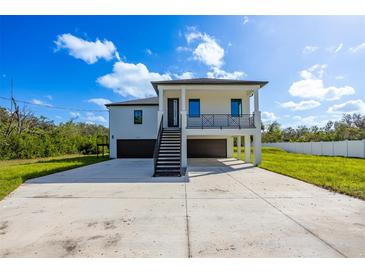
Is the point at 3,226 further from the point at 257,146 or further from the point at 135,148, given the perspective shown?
the point at 135,148

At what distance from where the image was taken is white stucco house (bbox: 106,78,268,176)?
12.2m

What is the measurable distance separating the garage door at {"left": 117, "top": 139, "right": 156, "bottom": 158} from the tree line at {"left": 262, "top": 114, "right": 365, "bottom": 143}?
3417 cm

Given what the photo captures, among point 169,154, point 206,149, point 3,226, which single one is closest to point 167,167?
point 169,154

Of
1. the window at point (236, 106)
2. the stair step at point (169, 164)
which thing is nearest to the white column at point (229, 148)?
the window at point (236, 106)

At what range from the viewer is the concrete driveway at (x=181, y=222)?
295 cm

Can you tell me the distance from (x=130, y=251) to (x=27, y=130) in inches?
1250

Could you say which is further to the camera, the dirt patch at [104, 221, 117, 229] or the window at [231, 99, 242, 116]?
the window at [231, 99, 242, 116]

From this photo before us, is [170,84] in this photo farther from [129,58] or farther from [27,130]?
[27,130]

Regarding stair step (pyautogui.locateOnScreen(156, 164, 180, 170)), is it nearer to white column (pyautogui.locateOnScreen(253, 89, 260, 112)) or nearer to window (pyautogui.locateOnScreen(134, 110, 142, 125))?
white column (pyautogui.locateOnScreen(253, 89, 260, 112))

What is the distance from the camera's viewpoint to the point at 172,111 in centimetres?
1616

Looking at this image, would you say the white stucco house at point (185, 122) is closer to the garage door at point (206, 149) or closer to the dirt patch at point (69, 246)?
the garage door at point (206, 149)

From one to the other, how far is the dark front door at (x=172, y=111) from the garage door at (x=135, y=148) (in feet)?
11.7

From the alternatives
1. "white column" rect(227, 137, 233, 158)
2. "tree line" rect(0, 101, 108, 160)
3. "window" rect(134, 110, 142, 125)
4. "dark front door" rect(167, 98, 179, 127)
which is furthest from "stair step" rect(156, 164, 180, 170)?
"tree line" rect(0, 101, 108, 160)
